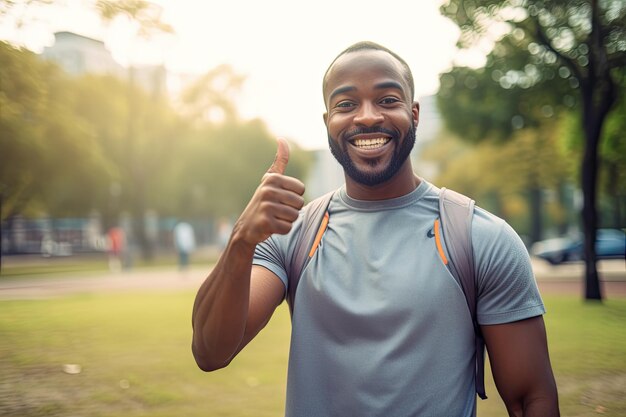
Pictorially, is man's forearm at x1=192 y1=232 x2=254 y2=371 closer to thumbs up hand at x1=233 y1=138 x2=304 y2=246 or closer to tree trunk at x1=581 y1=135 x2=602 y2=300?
→ thumbs up hand at x1=233 y1=138 x2=304 y2=246

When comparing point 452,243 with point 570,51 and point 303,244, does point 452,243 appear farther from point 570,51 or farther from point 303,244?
point 570,51

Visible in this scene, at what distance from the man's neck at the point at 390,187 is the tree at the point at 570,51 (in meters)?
4.48

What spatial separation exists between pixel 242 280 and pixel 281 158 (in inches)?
14.4

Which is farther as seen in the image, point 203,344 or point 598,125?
point 598,125

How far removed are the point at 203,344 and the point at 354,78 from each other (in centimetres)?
93

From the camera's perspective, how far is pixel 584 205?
11375 mm

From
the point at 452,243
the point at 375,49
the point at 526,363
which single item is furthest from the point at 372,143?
the point at 526,363

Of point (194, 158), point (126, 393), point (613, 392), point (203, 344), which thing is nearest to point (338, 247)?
point (203, 344)

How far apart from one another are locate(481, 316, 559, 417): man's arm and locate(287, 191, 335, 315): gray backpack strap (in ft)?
1.90

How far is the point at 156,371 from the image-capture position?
616 centimetres

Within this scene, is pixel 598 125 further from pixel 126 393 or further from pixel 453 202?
pixel 453 202

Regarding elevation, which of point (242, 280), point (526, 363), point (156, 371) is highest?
point (242, 280)

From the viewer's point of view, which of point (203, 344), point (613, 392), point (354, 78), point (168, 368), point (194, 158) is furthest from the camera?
point (194, 158)

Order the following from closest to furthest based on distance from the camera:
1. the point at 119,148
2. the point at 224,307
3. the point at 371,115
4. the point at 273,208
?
the point at 273,208 → the point at 224,307 → the point at 371,115 → the point at 119,148
